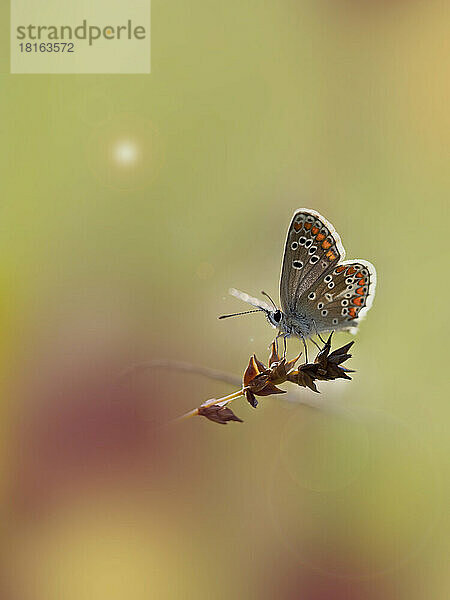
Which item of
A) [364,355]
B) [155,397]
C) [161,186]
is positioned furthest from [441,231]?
[155,397]

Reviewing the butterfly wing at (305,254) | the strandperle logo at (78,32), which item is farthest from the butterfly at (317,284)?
the strandperle logo at (78,32)

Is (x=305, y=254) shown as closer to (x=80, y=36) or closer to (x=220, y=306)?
(x=220, y=306)

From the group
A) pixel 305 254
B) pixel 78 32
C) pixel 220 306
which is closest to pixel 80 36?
pixel 78 32

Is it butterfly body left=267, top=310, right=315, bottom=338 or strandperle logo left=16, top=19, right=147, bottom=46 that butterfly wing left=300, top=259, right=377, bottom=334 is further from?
strandperle logo left=16, top=19, right=147, bottom=46

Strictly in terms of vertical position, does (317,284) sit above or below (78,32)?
below

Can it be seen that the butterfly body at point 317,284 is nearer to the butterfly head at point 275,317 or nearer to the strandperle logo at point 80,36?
the butterfly head at point 275,317

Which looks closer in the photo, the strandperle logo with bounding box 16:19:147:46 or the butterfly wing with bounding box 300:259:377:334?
the butterfly wing with bounding box 300:259:377:334

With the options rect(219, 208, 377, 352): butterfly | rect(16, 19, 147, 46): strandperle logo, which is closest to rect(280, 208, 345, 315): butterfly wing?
rect(219, 208, 377, 352): butterfly

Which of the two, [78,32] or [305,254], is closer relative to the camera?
[305,254]
